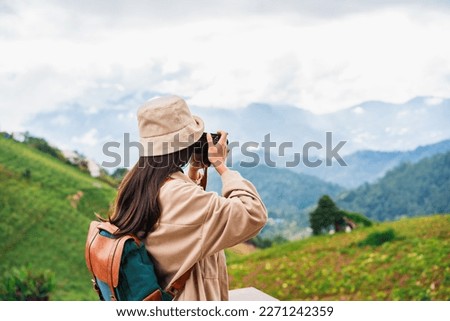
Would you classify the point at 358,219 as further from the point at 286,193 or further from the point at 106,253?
the point at 106,253

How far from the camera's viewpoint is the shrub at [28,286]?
13.2ft

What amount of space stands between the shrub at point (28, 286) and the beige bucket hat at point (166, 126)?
2866 millimetres

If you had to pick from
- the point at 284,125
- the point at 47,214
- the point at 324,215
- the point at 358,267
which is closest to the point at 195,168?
the point at 358,267

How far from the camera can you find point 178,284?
4.84ft

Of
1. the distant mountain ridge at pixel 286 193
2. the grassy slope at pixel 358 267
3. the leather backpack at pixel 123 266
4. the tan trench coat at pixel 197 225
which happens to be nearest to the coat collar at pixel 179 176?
the tan trench coat at pixel 197 225

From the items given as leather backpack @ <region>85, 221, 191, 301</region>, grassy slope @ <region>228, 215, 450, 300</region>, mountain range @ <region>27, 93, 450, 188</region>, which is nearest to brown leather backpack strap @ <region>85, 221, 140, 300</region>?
leather backpack @ <region>85, 221, 191, 301</region>

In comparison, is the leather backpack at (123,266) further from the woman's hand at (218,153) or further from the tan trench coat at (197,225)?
the woman's hand at (218,153)

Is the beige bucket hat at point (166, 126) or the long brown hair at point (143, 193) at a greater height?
the beige bucket hat at point (166, 126)

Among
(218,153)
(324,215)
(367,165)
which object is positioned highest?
(218,153)

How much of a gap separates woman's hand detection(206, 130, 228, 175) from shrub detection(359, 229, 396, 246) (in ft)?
9.86

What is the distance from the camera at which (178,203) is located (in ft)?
4.70

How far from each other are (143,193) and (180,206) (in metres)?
0.09
